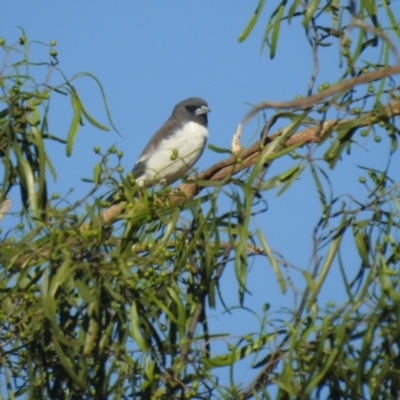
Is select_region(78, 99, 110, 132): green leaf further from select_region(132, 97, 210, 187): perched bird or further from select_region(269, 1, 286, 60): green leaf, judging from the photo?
select_region(132, 97, 210, 187): perched bird

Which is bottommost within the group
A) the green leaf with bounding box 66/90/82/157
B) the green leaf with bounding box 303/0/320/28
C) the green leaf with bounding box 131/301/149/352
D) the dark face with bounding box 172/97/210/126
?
the green leaf with bounding box 131/301/149/352

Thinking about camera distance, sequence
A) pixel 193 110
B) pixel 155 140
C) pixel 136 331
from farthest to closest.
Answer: pixel 193 110
pixel 155 140
pixel 136 331

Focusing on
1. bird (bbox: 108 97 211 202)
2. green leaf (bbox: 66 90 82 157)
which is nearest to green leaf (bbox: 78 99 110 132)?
green leaf (bbox: 66 90 82 157)

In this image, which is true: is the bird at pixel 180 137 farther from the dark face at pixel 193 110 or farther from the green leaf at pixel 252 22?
the green leaf at pixel 252 22

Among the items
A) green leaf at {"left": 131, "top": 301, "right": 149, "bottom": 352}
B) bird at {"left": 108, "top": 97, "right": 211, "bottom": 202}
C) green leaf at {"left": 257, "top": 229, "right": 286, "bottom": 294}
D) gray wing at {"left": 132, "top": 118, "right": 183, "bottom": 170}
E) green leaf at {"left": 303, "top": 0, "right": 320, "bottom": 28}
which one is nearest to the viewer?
green leaf at {"left": 257, "top": 229, "right": 286, "bottom": 294}

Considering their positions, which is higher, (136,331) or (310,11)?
(310,11)

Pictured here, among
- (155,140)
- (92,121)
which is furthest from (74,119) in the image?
(155,140)

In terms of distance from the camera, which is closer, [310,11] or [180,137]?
[310,11]

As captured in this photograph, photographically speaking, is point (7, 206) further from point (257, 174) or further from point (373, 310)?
point (373, 310)

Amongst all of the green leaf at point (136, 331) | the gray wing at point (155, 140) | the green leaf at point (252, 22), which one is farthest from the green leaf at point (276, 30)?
the gray wing at point (155, 140)

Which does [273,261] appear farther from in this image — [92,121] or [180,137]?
[180,137]

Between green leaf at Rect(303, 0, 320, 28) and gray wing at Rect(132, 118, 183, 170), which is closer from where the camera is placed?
green leaf at Rect(303, 0, 320, 28)

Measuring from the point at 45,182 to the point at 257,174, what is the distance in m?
0.76

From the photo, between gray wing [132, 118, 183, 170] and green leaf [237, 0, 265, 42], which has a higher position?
gray wing [132, 118, 183, 170]
